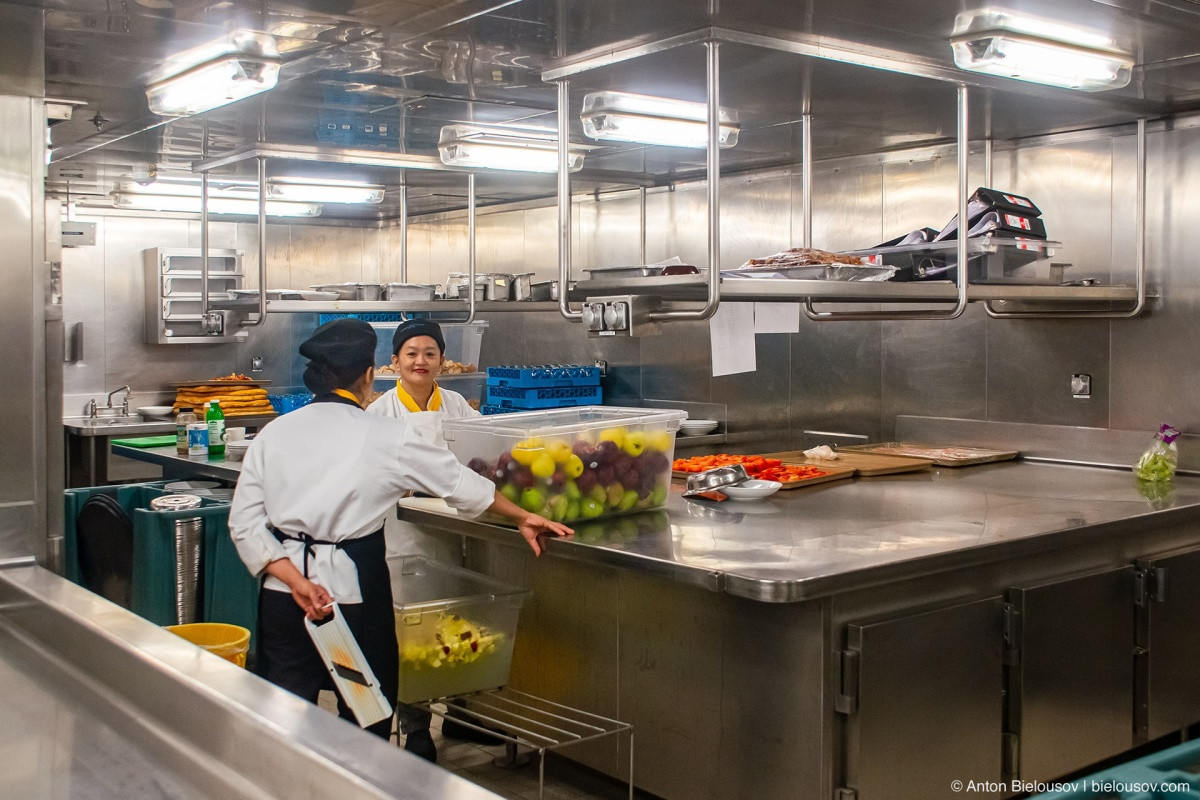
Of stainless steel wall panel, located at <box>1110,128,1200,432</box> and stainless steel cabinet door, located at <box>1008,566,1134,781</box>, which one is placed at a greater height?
stainless steel wall panel, located at <box>1110,128,1200,432</box>

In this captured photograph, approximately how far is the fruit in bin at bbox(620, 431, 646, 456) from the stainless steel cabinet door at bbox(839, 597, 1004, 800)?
92 cm

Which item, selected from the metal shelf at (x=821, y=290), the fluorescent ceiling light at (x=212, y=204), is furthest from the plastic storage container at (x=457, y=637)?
the fluorescent ceiling light at (x=212, y=204)

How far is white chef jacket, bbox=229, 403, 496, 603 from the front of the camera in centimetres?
317

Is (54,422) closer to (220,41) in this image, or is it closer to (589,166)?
(220,41)

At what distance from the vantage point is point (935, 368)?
5.51m

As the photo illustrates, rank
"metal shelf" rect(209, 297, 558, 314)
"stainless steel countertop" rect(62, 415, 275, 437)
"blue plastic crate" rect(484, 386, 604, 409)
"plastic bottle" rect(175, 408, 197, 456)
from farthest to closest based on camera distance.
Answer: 1. "stainless steel countertop" rect(62, 415, 275, 437)
2. "blue plastic crate" rect(484, 386, 604, 409)
3. "plastic bottle" rect(175, 408, 197, 456)
4. "metal shelf" rect(209, 297, 558, 314)

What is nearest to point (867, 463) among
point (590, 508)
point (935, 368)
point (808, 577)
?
point (935, 368)

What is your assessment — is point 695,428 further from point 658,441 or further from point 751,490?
point 658,441

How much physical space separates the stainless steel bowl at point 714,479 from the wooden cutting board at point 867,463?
65 cm

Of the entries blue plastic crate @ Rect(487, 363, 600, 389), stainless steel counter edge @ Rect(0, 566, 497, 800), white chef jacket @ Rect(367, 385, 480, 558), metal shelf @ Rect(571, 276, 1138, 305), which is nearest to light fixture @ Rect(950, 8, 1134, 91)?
metal shelf @ Rect(571, 276, 1138, 305)

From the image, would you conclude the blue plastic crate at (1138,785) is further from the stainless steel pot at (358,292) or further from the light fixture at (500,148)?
the stainless steel pot at (358,292)

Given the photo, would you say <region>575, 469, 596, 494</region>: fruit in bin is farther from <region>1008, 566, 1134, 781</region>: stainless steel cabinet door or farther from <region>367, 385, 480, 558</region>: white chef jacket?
<region>1008, 566, 1134, 781</region>: stainless steel cabinet door

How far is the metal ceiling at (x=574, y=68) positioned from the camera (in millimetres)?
3230

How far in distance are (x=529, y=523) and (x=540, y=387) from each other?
12.4 ft
